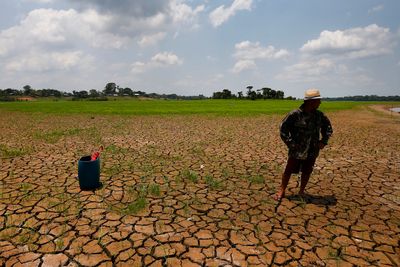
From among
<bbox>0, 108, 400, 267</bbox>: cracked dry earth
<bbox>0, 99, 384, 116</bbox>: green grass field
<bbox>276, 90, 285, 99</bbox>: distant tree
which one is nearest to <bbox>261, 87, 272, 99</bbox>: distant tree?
<bbox>276, 90, 285, 99</bbox>: distant tree

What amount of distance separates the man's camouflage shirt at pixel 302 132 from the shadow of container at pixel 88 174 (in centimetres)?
410

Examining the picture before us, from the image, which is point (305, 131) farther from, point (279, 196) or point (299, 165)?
point (279, 196)

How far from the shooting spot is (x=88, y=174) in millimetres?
5871

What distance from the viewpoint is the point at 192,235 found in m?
4.22

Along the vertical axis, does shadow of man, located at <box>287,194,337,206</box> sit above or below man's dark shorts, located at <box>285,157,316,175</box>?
below

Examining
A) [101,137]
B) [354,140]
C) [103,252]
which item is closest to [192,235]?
[103,252]

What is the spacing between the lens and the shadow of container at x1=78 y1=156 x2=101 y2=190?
229 inches

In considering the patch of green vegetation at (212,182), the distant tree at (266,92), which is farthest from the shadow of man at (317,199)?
the distant tree at (266,92)

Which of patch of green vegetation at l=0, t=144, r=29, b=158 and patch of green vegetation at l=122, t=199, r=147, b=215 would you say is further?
patch of green vegetation at l=0, t=144, r=29, b=158

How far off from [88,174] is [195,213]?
262 cm

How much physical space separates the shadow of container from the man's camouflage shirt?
4.10 m

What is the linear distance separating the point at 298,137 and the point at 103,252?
3.90m

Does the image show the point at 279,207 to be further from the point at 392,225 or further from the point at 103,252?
the point at 103,252

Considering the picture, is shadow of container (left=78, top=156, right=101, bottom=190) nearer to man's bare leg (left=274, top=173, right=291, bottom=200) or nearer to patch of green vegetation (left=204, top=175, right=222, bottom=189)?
patch of green vegetation (left=204, top=175, right=222, bottom=189)
